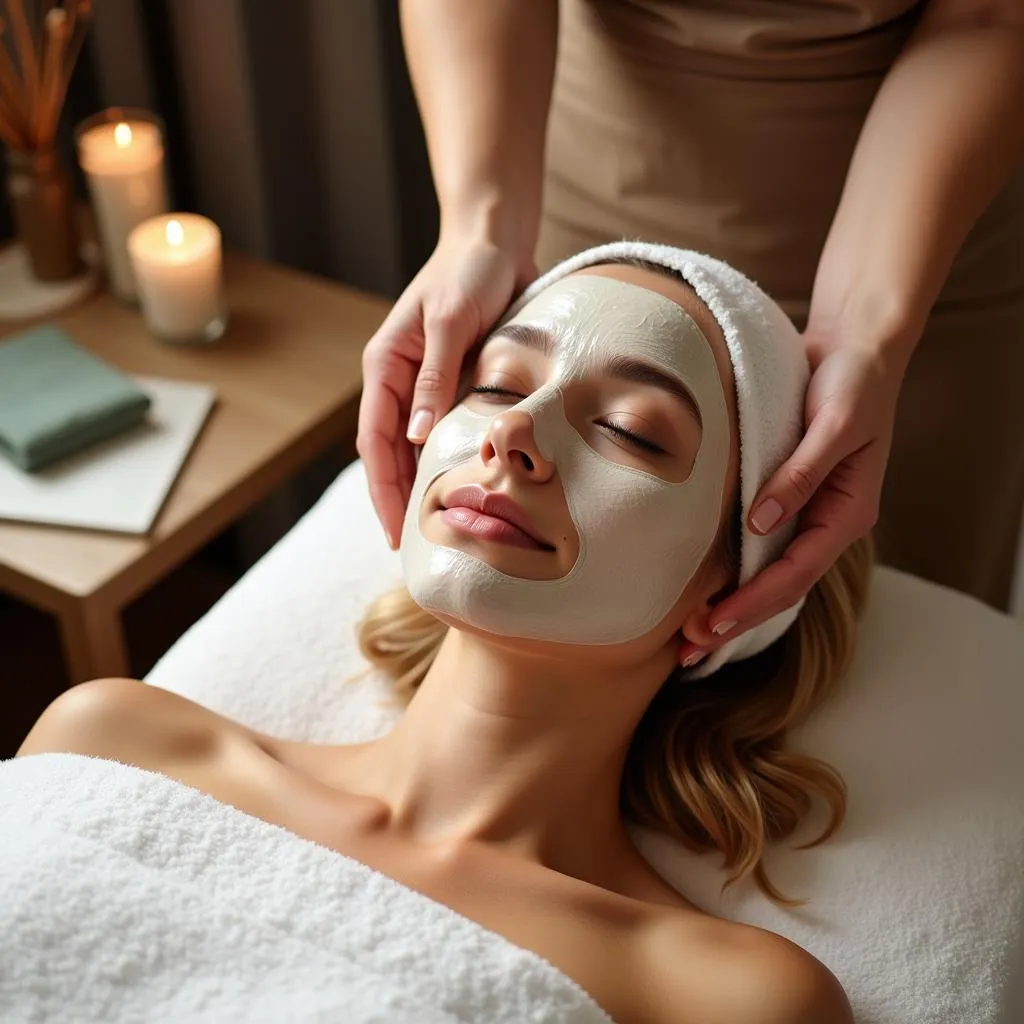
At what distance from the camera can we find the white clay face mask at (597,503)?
100 cm

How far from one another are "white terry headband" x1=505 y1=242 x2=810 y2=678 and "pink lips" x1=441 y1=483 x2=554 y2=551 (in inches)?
7.7

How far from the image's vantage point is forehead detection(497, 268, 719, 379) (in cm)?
107

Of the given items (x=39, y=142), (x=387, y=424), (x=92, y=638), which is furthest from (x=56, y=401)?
(x=387, y=424)

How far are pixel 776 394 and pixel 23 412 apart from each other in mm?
987

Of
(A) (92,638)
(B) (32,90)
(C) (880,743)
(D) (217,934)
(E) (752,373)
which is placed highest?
(E) (752,373)

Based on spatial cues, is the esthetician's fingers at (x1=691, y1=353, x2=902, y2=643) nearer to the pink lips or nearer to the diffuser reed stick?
the pink lips

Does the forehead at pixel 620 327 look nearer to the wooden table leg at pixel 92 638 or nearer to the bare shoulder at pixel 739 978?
→ the bare shoulder at pixel 739 978

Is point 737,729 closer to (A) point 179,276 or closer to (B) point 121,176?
(A) point 179,276

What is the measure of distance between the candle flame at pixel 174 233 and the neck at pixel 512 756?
0.96 meters

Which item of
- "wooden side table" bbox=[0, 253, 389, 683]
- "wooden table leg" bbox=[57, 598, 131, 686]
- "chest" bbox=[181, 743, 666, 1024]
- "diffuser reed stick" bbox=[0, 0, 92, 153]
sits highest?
"diffuser reed stick" bbox=[0, 0, 92, 153]

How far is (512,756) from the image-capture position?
3.59ft

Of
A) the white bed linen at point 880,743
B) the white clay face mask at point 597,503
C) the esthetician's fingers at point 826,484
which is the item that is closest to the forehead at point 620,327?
the white clay face mask at point 597,503

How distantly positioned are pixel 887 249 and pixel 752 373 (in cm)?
21

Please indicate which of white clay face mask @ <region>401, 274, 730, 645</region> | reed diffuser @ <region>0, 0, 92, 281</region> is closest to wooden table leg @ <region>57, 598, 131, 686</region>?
white clay face mask @ <region>401, 274, 730, 645</region>
